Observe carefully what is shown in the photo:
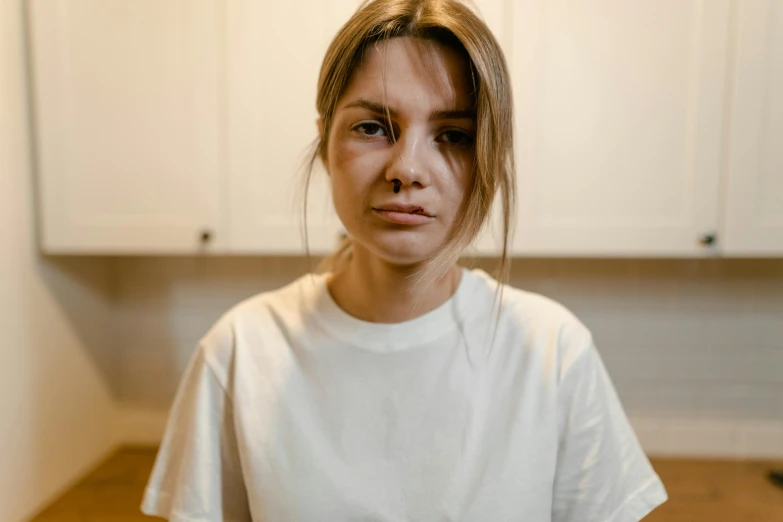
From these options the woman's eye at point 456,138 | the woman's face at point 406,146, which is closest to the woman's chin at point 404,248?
the woman's face at point 406,146

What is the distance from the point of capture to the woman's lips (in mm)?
758

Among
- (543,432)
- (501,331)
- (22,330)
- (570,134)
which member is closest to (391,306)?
(501,331)

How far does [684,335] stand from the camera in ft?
5.23

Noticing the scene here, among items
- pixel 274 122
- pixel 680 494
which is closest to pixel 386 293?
pixel 274 122

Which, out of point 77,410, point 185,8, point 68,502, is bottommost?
point 68,502

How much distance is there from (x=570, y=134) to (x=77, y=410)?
1.39m

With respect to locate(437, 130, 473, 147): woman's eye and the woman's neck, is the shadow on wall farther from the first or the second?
locate(437, 130, 473, 147): woman's eye

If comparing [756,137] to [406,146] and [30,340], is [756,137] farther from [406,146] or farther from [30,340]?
[30,340]

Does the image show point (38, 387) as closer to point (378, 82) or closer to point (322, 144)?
point (322, 144)

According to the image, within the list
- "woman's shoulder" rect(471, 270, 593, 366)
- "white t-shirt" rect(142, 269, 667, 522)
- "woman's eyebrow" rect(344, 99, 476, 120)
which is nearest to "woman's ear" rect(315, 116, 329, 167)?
"woman's eyebrow" rect(344, 99, 476, 120)

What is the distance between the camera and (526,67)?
4.10 feet

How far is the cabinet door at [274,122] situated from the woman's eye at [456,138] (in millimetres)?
512

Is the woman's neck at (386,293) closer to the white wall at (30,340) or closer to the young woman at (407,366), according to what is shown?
the young woman at (407,366)

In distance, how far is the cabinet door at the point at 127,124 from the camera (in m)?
1.29
